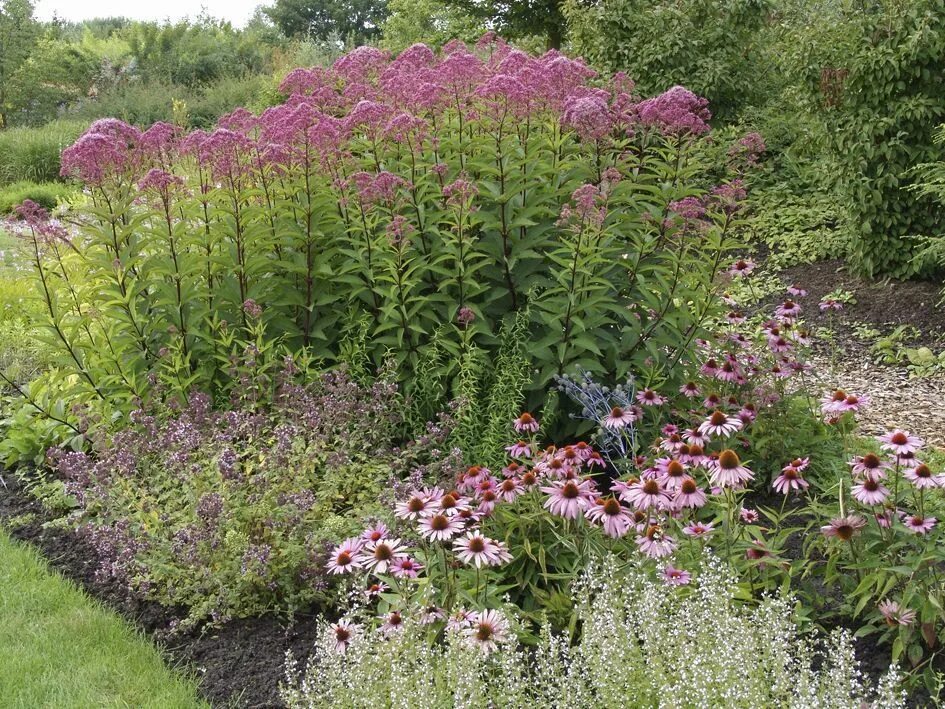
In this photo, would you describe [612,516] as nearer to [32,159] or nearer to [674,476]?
[674,476]

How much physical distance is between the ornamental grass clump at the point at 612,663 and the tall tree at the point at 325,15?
43.0 metres

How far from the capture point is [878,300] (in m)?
7.54

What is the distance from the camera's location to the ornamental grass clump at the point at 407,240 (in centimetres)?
426

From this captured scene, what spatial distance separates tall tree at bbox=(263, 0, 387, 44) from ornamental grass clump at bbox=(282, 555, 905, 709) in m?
43.0

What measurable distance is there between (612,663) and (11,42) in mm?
23081

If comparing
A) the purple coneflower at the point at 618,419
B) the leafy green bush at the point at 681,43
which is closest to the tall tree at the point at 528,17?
the leafy green bush at the point at 681,43

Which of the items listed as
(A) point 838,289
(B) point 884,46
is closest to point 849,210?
(A) point 838,289

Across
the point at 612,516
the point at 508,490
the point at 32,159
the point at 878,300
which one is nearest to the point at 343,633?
the point at 508,490

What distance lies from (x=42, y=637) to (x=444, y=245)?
7.84 feet

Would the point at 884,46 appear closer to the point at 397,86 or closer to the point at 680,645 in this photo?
the point at 397,86

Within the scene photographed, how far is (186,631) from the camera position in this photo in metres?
3.40

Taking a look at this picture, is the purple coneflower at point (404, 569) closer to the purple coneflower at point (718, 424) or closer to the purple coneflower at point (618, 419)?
the purple coneflower at point (618, 419)

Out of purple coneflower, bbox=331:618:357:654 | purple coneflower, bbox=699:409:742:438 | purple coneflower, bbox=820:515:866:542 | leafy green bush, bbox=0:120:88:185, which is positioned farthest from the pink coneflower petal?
leafy green bush, bbox=0:120:88:185

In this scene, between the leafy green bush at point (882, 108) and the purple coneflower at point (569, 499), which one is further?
the leafy green bush at point (882, 108)
